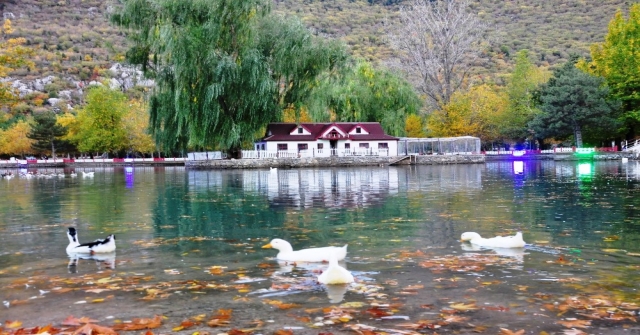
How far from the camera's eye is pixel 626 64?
72.6m

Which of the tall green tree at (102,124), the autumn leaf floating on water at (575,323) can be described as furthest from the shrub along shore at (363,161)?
the autumn leaf floating on water at (575,323)

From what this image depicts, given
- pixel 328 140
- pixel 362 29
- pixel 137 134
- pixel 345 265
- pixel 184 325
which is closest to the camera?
pixel 184 325

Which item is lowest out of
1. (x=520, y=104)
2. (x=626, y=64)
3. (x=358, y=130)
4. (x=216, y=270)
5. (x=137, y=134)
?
(x=216, y=270)

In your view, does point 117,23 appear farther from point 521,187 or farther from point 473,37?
point 473,37

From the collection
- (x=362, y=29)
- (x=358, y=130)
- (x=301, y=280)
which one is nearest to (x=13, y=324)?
(x=301, y=280)

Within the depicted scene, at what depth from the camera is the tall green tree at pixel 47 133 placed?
92.4 meters

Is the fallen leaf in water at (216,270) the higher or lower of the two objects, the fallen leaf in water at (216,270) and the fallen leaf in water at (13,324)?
the lower

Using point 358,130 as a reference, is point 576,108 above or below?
above

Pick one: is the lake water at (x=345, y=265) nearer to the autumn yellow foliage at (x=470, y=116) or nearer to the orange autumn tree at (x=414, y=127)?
the autumn yellow foliage at (x=470, y=116)

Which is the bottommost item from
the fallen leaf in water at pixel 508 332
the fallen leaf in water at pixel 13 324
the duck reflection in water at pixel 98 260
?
the fallen leaf in water at pixel 508 332

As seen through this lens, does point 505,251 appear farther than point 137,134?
No

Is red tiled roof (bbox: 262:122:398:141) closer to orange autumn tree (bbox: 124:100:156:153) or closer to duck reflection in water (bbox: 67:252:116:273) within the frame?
orange autumn tree (bbox: 124:100:156:153)

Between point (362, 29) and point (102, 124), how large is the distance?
105 metres

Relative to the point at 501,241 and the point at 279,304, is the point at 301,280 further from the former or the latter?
the point at 501,241
